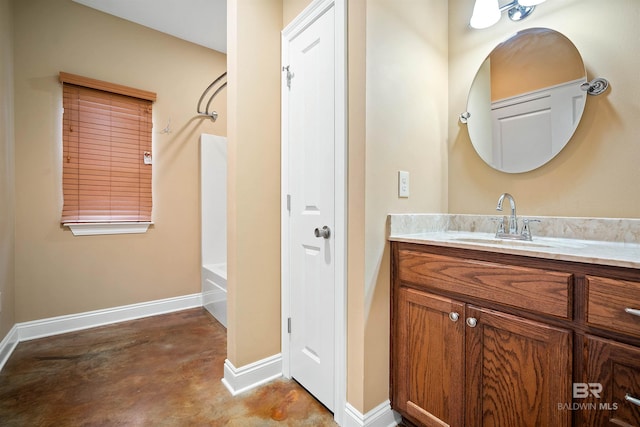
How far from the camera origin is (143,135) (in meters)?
2.61

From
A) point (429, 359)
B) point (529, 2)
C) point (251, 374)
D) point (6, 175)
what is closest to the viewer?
point (429, 359)

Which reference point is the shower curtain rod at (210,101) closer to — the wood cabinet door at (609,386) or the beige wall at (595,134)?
the beige wall at (595,134)

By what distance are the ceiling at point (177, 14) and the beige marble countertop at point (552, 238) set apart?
245 centimetres

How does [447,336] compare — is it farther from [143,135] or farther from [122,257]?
[143,135]

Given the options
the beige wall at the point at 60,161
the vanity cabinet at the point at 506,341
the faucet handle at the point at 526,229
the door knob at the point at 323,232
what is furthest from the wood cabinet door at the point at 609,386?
the beige wall at the point at 60,161

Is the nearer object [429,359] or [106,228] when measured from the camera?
[429,359]

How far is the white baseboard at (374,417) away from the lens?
1225mm

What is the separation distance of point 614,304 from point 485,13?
56.4 inches

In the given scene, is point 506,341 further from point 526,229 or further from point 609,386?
point 526,229

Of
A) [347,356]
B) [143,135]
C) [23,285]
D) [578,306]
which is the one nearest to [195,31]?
[143,135]

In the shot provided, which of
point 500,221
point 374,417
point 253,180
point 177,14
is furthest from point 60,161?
point 500,221

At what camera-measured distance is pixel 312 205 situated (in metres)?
1.51

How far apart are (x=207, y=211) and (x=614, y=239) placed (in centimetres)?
301

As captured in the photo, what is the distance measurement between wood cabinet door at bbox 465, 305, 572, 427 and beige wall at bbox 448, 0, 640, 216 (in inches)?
26.3
